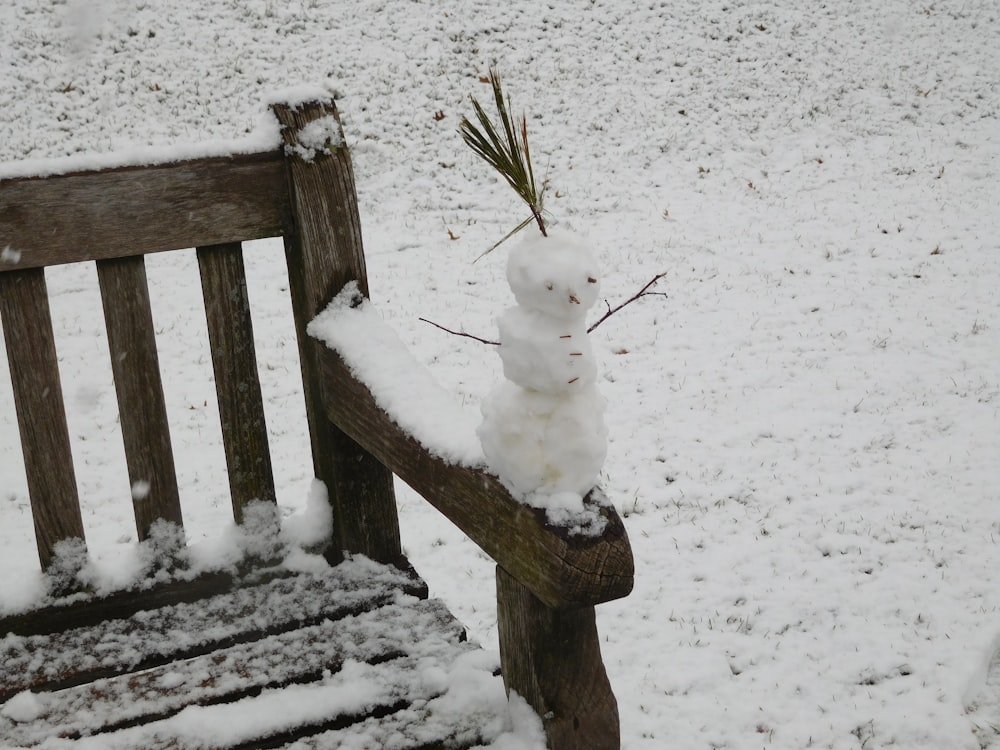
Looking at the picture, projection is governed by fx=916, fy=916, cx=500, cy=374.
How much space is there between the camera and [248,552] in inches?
78.6

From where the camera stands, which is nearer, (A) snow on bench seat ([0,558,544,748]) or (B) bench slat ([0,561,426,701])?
(A) snow on bench seat ([0,558,544,748])

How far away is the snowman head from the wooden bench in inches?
11.9

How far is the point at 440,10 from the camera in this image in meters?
9.91

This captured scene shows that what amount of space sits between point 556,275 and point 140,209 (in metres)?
1.03

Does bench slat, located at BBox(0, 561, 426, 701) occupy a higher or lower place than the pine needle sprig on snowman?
lower

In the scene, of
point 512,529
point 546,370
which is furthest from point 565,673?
point 546,370

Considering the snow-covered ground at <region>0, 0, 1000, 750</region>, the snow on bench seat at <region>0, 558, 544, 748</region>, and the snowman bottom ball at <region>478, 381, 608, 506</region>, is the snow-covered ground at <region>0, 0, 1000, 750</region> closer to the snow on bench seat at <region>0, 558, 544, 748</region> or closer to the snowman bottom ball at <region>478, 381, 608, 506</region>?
the snow on bench seat at <region>0, 558, 544, 748</region>

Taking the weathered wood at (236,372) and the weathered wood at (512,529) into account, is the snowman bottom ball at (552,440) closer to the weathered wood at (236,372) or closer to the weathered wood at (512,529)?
the weathered wood at (512,529)

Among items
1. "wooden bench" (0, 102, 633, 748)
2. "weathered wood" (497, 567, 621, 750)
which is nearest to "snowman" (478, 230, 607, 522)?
"wooden bench" (0, 102, 633, 748)

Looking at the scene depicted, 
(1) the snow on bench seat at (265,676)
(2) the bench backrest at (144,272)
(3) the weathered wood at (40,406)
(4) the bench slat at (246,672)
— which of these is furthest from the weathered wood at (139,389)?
(4) the bench slat at (246,672)

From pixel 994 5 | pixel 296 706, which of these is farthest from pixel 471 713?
pixel 994 5

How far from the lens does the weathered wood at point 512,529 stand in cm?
122

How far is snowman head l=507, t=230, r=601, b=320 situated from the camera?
1188mm

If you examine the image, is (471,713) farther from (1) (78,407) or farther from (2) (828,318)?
(2) (828,318)
